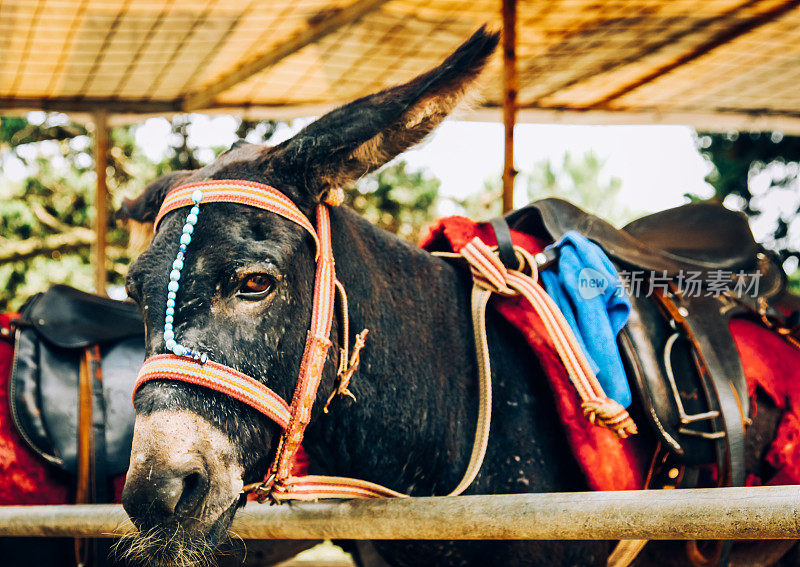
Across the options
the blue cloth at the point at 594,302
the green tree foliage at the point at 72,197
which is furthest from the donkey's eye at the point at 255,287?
the green tree foliage at the point at 72,197

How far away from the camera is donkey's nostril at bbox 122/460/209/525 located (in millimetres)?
1272

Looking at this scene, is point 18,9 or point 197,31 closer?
point 18,9

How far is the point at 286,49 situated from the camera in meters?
4.29

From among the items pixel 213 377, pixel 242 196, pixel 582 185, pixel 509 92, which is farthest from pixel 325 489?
pixel 582 185

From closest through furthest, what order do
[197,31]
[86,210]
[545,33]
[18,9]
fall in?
1. [18,9]
2. [197,31]
3. [545,33]
4. [86,210]

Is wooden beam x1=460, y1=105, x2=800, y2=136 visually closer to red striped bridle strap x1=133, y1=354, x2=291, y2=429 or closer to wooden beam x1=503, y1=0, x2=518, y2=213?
wooden beam x1=503, y1=0, x2=518, y2=213

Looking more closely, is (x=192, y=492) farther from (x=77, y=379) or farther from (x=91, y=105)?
(x=91, y=105)

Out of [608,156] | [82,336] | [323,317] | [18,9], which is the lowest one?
[608,156]

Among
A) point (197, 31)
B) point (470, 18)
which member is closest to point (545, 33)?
point (470, 18)

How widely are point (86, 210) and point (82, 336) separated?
30.0ft

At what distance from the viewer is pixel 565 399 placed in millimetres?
1760

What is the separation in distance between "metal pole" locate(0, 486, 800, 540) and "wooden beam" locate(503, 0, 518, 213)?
9.10 ft

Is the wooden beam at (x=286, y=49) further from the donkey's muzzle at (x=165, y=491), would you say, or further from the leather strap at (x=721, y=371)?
the donkey's muzzle at (x=165, y=491)

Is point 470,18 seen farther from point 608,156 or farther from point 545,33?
point 608,156
